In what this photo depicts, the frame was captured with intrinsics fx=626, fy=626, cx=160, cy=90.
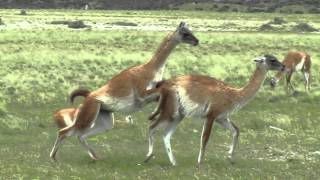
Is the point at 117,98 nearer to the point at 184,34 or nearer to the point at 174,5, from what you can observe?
the point at 184,34

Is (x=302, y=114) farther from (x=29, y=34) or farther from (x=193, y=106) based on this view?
(x=29, y=34)

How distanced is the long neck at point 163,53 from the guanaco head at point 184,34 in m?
0.13

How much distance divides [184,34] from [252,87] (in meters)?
1.87

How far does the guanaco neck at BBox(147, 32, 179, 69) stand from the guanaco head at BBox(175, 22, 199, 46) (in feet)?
0.42

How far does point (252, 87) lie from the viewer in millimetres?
13008

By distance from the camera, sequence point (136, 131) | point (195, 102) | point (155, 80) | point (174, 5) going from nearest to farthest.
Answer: point (195, 102) → point (155, 80) → point (136, 131) → point (174, 5)

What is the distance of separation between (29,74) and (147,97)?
15.2 meters

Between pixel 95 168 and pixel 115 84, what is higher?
pixel 115 84

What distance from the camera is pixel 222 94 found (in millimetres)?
12469

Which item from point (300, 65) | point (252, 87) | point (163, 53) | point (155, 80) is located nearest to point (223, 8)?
point (300, 65)

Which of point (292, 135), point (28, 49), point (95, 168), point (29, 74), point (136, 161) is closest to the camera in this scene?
point (95, 168)

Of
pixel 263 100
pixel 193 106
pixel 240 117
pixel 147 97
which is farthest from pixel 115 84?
pixel 263 100

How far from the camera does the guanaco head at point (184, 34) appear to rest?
44.1ft

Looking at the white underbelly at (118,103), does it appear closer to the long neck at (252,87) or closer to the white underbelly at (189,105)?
the white underbelly at (189,105)
